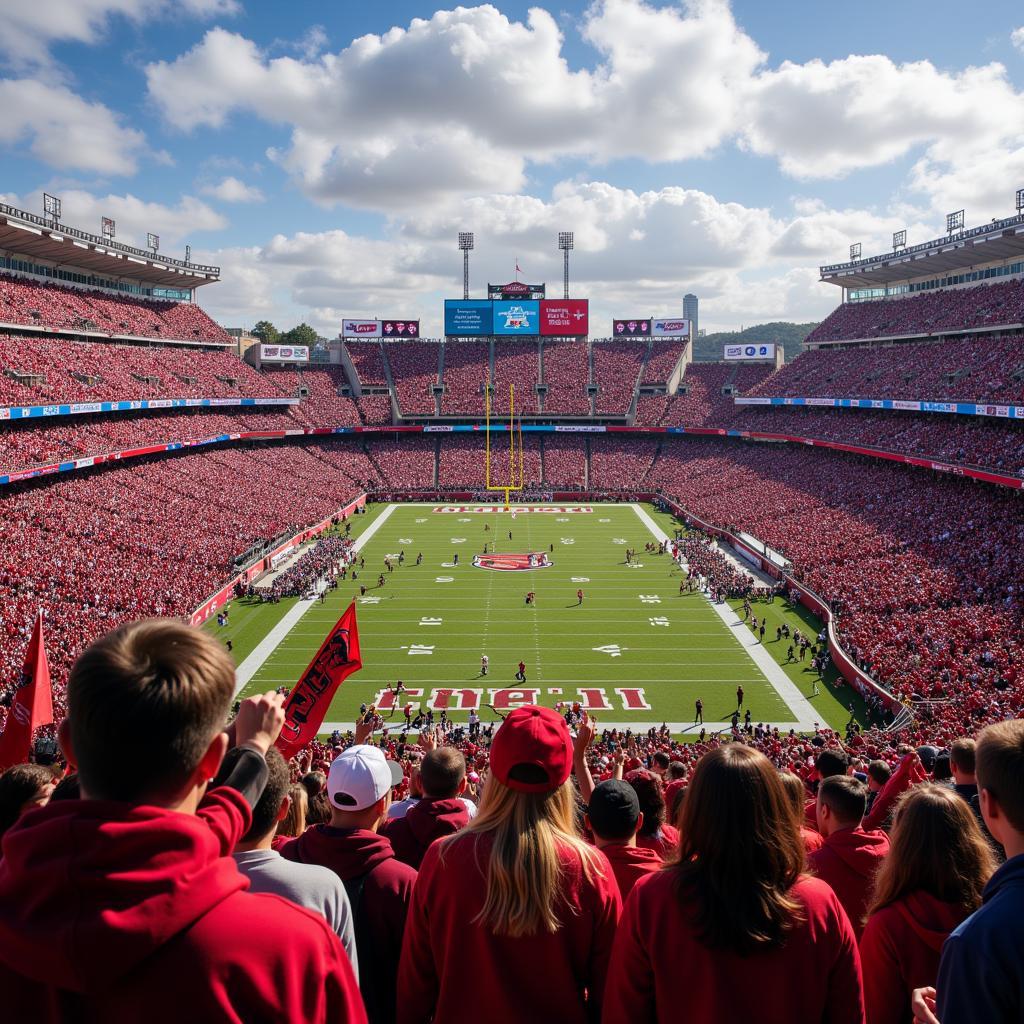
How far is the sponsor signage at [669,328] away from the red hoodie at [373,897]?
252 feet

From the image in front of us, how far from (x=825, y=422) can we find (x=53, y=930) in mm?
55844

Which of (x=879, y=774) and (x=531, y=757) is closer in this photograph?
(x=531, y=757)

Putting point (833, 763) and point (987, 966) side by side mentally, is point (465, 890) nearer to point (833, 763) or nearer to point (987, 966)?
point (987, 966)

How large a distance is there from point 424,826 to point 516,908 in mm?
1921

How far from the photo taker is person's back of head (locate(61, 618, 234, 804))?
64.9 inches

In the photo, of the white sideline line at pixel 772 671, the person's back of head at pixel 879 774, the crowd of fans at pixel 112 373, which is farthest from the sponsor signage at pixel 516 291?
the person's back of head at pixel 879 774

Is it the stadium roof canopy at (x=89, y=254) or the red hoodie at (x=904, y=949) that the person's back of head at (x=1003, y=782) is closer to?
the red hoodie at (x=904, y=949)

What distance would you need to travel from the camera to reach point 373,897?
3412mm

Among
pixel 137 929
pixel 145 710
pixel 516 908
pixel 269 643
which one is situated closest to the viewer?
pixel 137 929

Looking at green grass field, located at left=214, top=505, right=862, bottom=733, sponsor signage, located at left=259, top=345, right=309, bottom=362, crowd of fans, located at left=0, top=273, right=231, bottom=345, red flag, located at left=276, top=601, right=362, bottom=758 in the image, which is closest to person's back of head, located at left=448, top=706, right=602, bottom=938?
red flag, located at left=276, top=601, right=362, bottom=758

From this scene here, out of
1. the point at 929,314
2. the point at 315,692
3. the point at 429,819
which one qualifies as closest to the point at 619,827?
the point at 429,819

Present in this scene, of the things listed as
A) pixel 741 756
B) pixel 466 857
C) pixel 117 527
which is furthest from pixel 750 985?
pixel 117 527

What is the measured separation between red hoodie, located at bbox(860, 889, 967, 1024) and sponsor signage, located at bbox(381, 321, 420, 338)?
7696 cm

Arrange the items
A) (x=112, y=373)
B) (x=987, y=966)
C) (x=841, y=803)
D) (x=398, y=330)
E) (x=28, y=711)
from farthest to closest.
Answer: (x=398, y=330)
(x=112, y=373)
(x=28, y=711)
(x=841, y=803)
(x=987, y=966)
